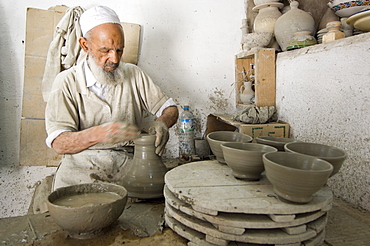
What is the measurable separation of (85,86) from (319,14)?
231 centimetres

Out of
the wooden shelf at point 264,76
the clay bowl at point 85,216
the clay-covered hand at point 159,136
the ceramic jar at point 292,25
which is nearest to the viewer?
the clay bowl at point 85,216

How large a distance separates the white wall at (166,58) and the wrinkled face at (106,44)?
756mm

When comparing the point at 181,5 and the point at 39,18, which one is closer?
the point at 39,18

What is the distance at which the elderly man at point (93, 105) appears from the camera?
6.27 ft

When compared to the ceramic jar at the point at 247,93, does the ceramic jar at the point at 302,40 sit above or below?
above

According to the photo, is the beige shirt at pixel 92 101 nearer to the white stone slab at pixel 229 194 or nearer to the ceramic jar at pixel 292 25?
the white stone slab at pixel 229 194

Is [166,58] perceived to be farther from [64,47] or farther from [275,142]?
[275,142]

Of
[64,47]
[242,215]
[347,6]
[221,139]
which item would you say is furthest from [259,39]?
[242,215]

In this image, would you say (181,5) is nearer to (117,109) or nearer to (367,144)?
(117,109)

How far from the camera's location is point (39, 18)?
2.49 m

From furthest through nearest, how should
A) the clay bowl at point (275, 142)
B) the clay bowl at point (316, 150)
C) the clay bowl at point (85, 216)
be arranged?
the clay bowl at point (275, 142) < the clay bowl at point (316, 150) < the clay bowl at point (85, 216)

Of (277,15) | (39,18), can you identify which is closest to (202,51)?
(277,15)

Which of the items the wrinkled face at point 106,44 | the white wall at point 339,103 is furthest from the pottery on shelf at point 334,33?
the wrinkled face at point 106,44

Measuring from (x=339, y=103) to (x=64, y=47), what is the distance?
2.23 meters
